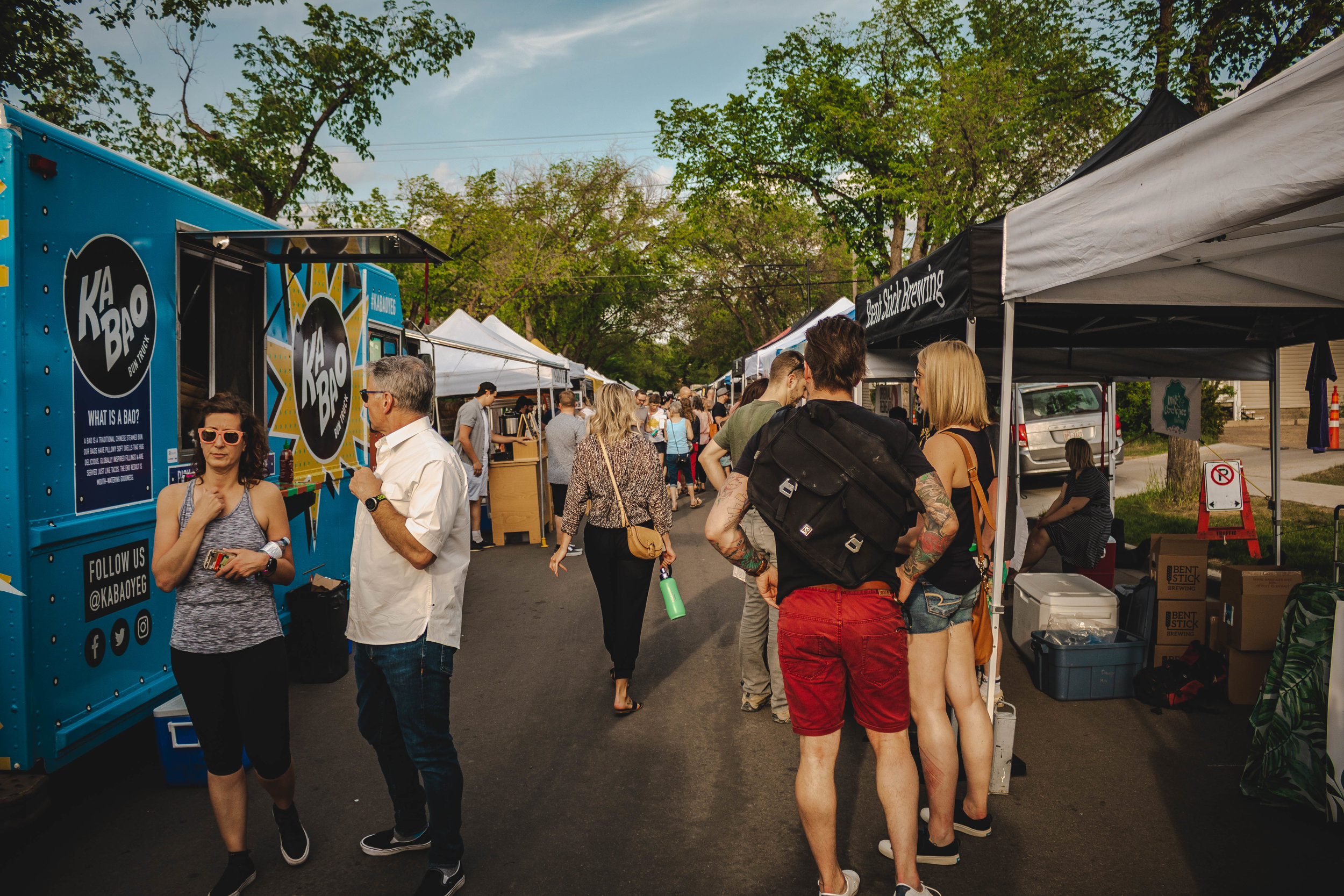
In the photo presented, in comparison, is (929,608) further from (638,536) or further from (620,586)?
(620,586)

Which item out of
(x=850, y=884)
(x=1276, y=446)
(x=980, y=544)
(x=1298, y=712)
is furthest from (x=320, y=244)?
(x=1276, y=446)

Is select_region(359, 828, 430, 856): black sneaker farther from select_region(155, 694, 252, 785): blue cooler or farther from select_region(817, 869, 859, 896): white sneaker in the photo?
select_region(817, 869, 859, 896): white sneaker

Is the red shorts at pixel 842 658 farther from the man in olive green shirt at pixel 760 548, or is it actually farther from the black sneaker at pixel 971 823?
the man in olive green shirt at pixel 760 548

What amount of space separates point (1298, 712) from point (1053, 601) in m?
1.73

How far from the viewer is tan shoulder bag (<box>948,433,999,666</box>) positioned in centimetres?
303

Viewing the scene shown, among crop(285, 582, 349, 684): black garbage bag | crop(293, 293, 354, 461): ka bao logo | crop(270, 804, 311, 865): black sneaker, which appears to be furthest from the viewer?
crop(293, 293, 354, 461): ka bao logo

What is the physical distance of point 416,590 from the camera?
283cm

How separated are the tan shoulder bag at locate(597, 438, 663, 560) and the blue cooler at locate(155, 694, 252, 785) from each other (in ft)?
7.26

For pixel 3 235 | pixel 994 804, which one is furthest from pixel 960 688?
pixel 3 235

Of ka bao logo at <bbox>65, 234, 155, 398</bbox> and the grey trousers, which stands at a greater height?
ka bao logo at <bbox>65, 234, 155, 398</bbox>

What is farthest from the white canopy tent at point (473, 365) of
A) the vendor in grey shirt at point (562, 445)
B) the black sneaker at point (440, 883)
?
the black sneaker at point (440, 883)

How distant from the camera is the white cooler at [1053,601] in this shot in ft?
16.5

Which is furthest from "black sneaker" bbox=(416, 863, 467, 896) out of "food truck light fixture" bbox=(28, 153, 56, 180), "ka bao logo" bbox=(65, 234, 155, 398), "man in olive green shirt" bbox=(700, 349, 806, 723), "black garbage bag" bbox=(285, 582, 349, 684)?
"food truck light fixture" bbox=(28, 153, 56, 180)

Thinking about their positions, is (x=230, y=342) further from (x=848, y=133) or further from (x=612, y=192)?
(x=612, y=192)
